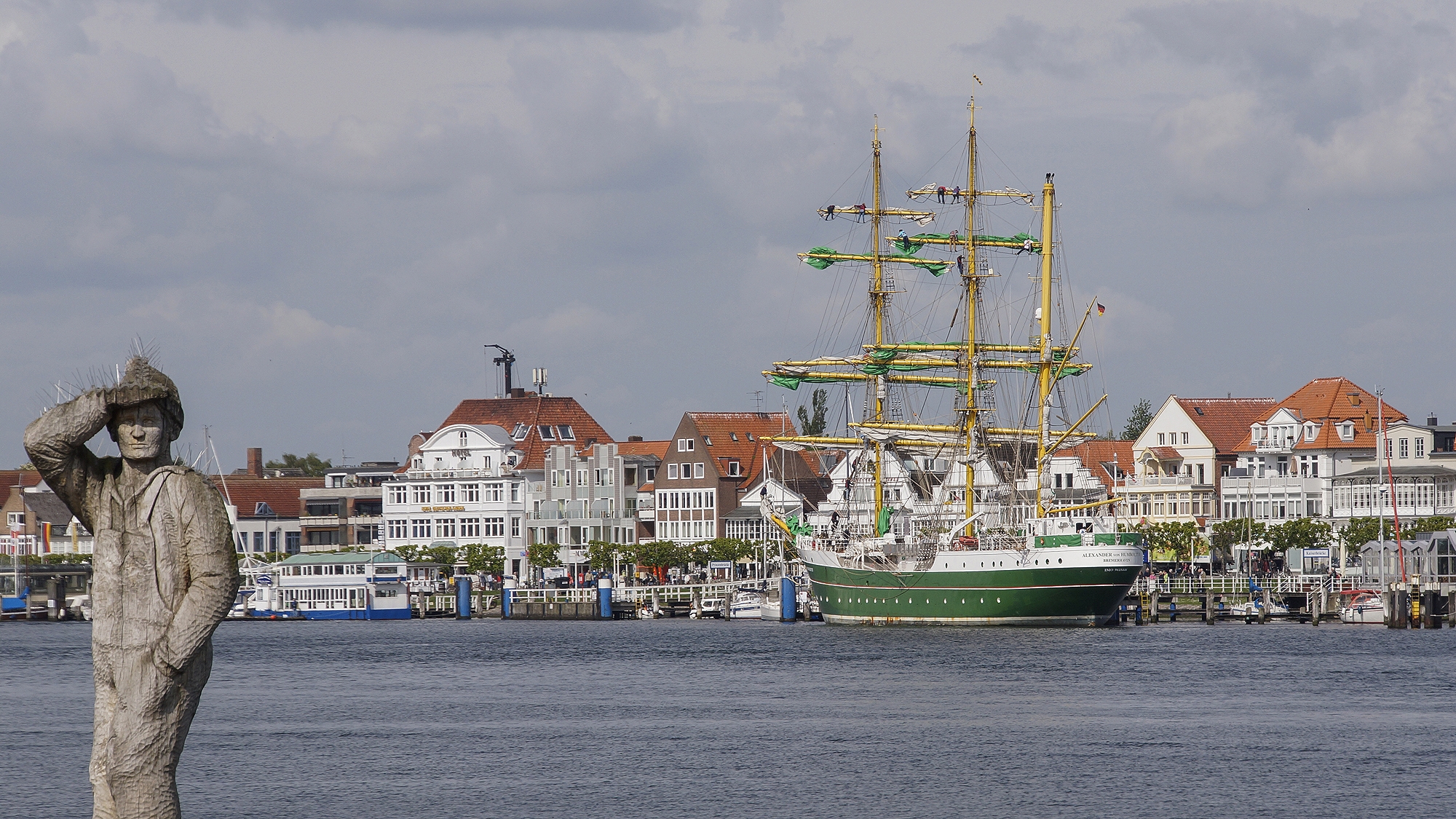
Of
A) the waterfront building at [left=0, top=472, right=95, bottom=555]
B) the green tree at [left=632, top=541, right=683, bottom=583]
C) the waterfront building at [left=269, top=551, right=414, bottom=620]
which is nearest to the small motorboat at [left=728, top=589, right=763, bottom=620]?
the green tree at [left=632, top=541, right=683, bottom=583]

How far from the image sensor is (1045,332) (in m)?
101

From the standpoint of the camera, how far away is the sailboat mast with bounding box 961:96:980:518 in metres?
99.5

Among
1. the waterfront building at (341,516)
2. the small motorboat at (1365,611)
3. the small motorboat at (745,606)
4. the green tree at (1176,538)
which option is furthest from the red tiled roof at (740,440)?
the small motorboat at (1365,611)

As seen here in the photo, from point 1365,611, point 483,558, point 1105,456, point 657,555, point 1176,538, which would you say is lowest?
point 1365,611

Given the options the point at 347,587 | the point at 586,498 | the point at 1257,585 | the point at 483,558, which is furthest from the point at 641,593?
the point at 1257,585

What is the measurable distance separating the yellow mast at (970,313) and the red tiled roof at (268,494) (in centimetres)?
6822

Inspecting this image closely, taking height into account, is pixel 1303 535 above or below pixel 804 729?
above

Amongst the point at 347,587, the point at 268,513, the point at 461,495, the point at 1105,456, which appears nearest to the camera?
the point at 347,587

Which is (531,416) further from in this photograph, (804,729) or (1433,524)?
(804,729)

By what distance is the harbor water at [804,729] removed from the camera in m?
34.6

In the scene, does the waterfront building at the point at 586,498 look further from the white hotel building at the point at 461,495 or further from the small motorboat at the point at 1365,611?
the small motorboat at the point at 1365,611

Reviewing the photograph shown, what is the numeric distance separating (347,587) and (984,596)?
4412 cm

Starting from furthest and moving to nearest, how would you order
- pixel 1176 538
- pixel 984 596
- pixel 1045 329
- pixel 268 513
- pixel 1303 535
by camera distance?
pixel 268 513 < pixel 1176 538 < pixel 1303 535 < pixel 1045 329 < pixel 984 596

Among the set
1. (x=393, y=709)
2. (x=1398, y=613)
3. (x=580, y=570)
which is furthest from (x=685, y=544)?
(x=393, y=709)
